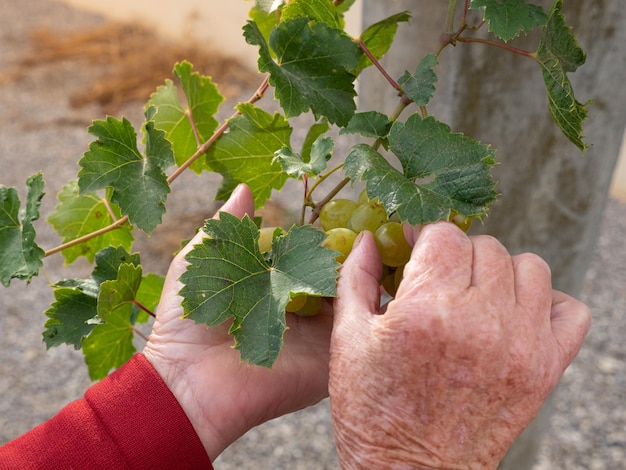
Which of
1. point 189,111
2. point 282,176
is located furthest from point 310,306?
point 189,111

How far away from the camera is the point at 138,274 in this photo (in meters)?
0.75

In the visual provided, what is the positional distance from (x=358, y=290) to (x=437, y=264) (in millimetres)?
77

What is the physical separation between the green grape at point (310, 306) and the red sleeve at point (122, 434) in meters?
0.17

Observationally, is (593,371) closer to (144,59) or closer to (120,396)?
(120,396)

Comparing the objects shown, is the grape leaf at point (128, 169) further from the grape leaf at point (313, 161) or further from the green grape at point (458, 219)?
the green grape at point (458, 219)

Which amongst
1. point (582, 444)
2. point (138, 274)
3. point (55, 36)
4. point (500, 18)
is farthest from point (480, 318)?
point (55, 36)

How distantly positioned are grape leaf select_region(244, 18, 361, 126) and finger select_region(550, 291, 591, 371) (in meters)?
0.27

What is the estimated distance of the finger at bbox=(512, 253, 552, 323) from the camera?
0.61 metres

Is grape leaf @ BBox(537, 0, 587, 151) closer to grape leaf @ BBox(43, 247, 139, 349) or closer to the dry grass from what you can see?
grape leaf @ BBox(43, 247, 139, 349)

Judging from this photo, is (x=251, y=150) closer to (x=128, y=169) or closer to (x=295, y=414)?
(x=128, y=169)

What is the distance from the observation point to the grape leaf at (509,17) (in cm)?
62

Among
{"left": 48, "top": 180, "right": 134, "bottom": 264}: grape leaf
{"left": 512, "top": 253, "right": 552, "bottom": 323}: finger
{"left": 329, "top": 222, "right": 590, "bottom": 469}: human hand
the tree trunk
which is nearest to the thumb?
{"left": 329, "top": 222, "right": 590, "bottom": 469}: human hand

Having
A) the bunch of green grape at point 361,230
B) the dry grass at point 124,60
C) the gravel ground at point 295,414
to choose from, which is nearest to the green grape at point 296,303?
the bunch of green grape at point 361,230

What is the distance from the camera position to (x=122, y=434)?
765mm
